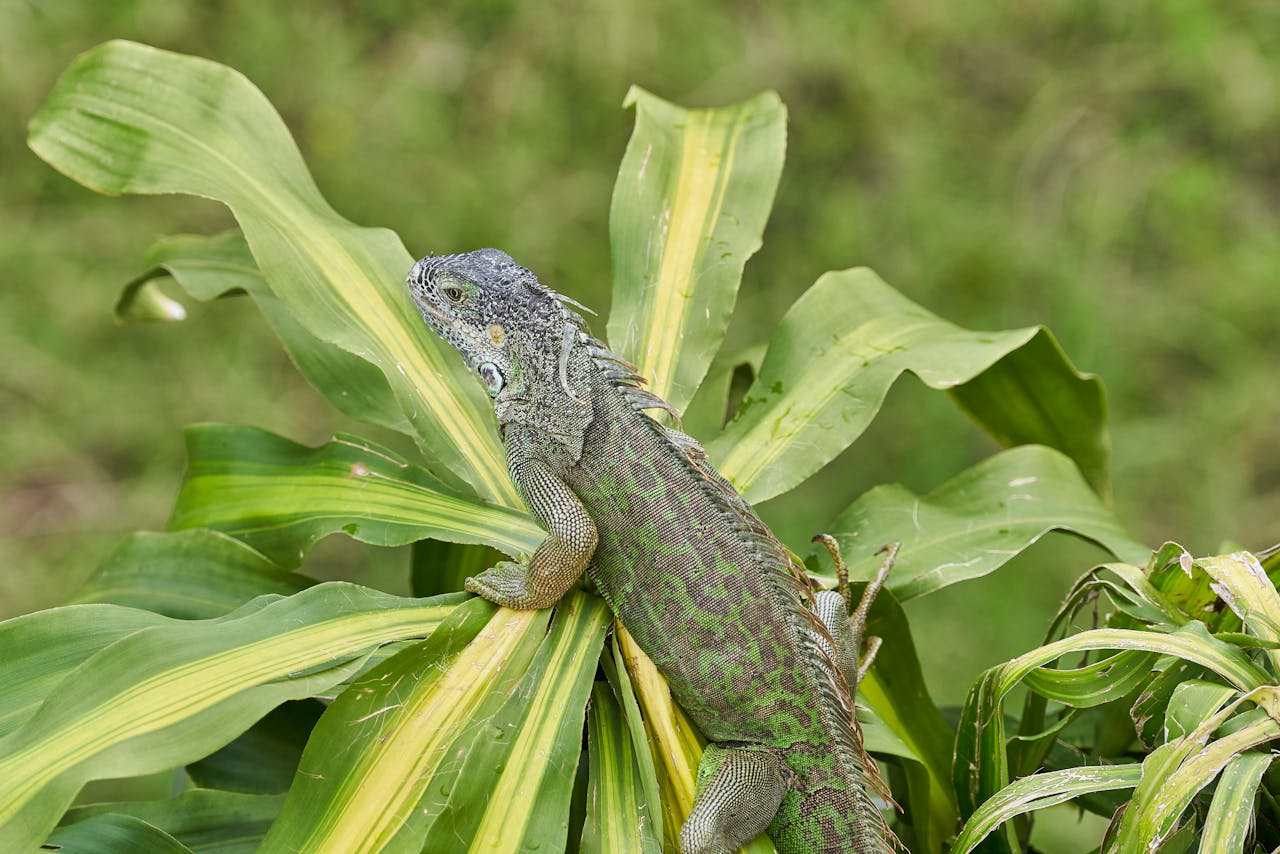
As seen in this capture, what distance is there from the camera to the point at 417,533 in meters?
2.00

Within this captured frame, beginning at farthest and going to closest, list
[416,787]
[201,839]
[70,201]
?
[70,201], [201,839], [416,787]

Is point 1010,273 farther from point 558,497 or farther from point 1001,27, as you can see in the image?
point 558,497

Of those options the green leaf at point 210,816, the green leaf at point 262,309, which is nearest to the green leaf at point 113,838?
the green leaf at point 210,816

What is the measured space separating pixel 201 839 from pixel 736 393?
162 cm

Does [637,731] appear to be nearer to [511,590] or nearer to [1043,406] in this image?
[511,590]

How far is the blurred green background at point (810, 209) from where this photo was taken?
4.28 meters

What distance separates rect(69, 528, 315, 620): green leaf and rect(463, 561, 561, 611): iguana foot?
471 millimetres

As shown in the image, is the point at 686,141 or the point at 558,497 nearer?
the point at 558,497

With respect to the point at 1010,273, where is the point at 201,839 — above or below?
below

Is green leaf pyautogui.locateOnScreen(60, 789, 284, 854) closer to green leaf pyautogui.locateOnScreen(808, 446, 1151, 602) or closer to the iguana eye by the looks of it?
the iguana eye

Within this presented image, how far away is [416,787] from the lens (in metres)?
1.64

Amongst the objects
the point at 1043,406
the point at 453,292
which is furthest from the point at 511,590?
the point at 1043,406

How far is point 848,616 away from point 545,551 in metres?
0.59

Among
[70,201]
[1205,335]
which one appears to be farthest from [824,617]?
[70,201]
